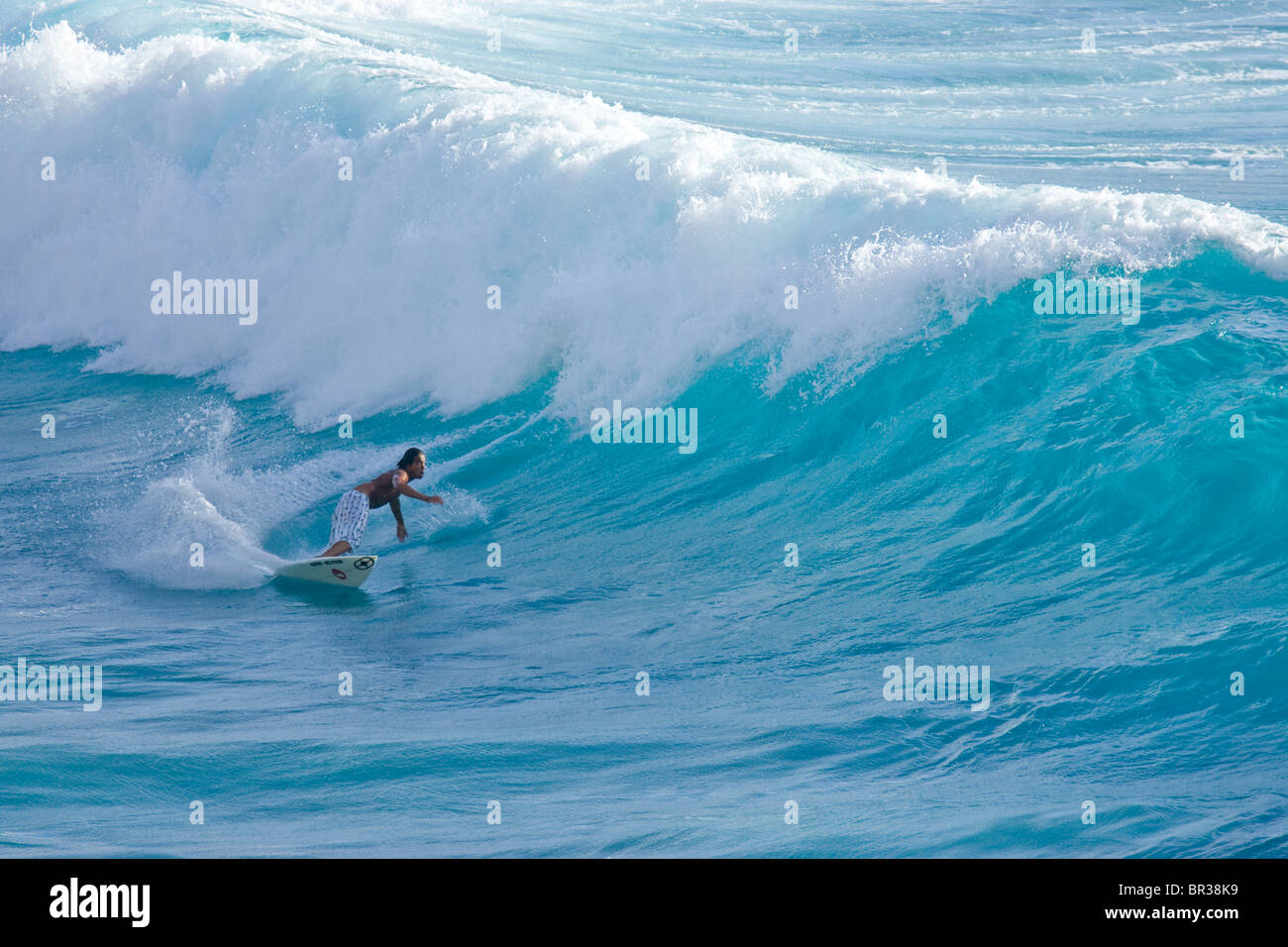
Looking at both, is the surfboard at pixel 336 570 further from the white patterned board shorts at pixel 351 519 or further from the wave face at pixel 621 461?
the white patterned board shorts at pixel 351 519

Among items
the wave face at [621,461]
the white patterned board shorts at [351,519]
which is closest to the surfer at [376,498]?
the white patterned board shorts at [351,519]

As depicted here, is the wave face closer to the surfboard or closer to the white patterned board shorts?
the surfboard

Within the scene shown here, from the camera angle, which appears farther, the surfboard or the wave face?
the surfboard

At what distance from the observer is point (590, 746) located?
775 centimetres

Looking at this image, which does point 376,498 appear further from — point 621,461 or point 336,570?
point 621,461

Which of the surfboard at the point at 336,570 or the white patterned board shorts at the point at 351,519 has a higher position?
the white patterned board shorts at the point at 351,519

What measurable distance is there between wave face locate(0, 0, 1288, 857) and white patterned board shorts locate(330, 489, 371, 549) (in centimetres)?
39

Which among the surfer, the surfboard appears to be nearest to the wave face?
→ the surfboard

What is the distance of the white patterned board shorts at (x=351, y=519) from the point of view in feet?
35.2

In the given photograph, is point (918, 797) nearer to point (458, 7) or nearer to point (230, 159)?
point (230, 159)

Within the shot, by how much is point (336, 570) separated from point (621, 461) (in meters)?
3.03

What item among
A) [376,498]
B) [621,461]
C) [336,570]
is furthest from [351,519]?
[621,461]

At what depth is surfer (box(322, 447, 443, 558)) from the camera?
422 inches

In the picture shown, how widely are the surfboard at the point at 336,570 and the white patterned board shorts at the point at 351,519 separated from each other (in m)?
0.34
